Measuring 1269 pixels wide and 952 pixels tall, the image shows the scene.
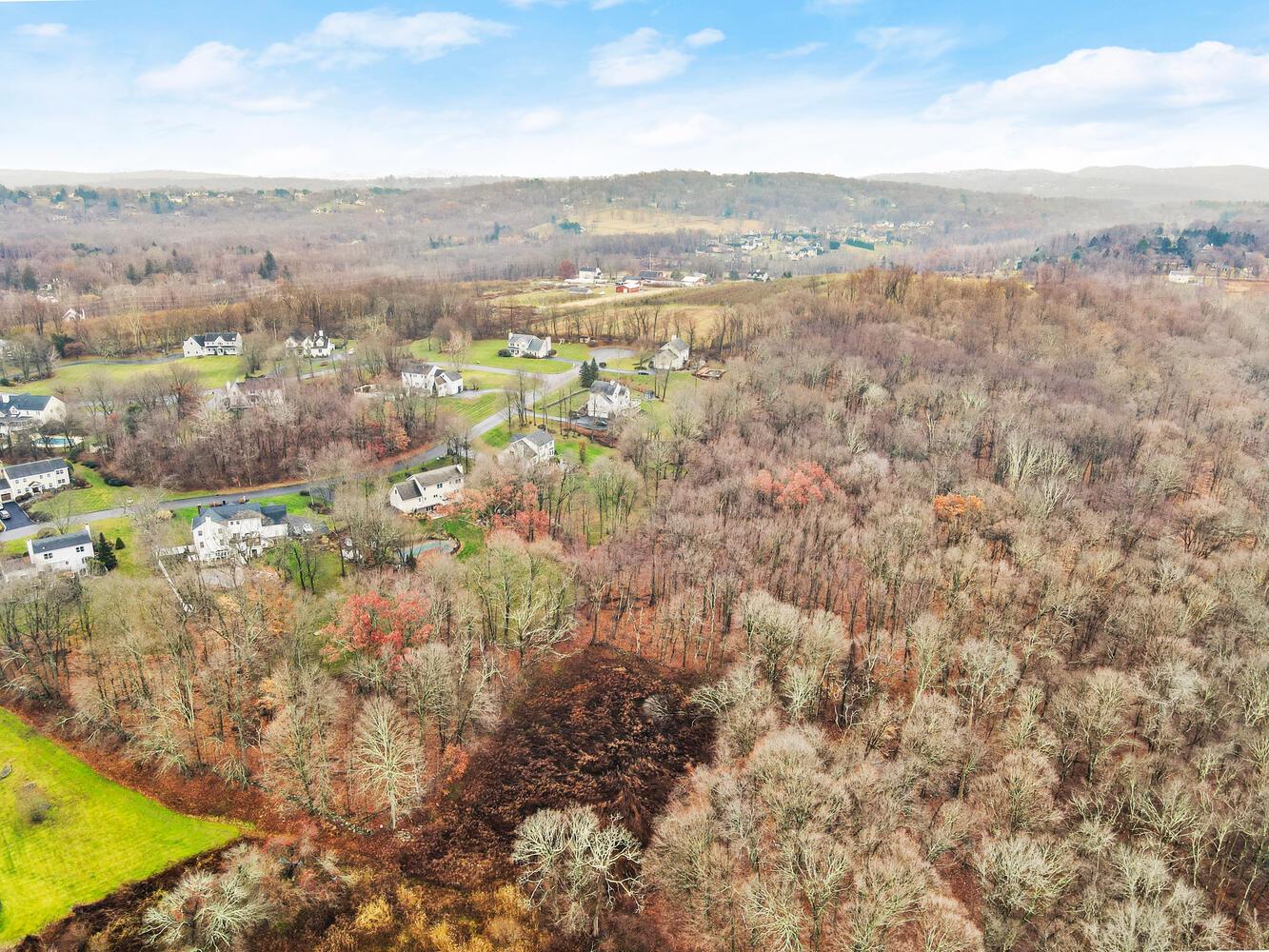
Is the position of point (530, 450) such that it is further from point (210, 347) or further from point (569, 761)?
point (210, 347)

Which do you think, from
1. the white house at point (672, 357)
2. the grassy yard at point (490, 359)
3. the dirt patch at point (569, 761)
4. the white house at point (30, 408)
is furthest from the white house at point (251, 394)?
the white house at point (672, 357)

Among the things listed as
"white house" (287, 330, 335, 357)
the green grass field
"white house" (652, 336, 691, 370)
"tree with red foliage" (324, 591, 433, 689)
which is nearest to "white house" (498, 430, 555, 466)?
"tree with red foliage" (324, 591, 433, 689)

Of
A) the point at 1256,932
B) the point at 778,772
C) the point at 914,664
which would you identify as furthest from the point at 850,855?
the point at 914,664

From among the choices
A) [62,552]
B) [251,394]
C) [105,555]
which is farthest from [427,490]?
[251,394]

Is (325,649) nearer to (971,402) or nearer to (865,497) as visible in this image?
(865,497)

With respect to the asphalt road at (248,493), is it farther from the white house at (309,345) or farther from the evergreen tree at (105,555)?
the white house at (309,345)
